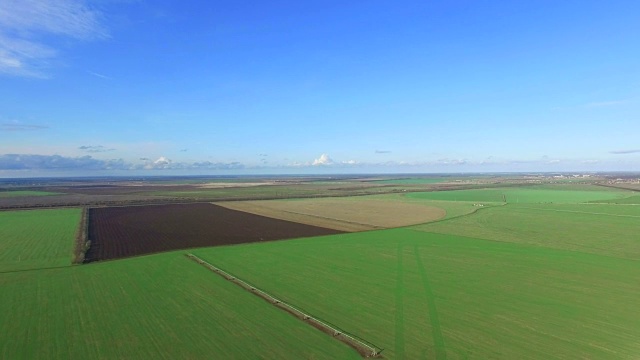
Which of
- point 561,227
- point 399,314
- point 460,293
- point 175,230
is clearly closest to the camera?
point 399,314

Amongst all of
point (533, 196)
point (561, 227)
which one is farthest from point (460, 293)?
point (533, 196)

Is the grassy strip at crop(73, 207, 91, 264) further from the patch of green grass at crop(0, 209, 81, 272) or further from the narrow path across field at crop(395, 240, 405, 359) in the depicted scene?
the narrow path across field at crop(395, 240, 405, 359)

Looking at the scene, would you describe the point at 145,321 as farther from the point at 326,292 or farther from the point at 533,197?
the point at 533,197

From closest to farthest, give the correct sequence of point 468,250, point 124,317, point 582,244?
1. point 124,317
2. point 468,250
3. point 582,244

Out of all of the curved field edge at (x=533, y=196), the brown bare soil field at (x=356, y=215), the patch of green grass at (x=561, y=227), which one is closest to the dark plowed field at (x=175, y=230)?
the brown bare soil field at (x=356, y=215)

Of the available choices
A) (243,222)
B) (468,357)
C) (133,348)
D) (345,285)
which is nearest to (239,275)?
(345,285)

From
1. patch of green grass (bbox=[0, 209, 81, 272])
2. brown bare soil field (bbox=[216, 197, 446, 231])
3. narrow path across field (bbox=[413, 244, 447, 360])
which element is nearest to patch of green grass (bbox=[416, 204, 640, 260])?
brown bare soil field (bbox=[216, 197, 446, 231])

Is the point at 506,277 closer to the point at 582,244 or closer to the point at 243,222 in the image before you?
Answer: the point at 582,244
